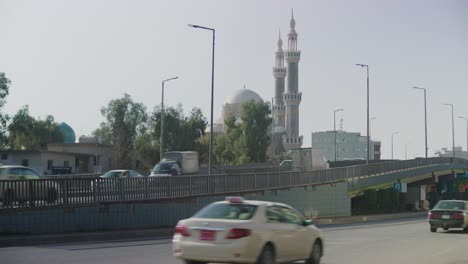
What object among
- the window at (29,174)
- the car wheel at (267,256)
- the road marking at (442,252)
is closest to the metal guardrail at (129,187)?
the window at (29,174)

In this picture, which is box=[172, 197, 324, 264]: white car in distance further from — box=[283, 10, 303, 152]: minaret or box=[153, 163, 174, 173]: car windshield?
box=[283, 10, 303, 152]: minaret

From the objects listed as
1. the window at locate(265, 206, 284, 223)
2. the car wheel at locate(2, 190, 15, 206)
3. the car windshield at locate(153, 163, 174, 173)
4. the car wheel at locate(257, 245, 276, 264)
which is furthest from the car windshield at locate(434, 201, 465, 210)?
the car windshield at locate(153, 163, 174, 173)

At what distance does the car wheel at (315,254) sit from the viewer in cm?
1534

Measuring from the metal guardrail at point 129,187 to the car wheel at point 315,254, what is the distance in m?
11.9

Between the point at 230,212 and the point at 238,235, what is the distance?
811mm

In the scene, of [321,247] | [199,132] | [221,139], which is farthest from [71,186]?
[221,139]

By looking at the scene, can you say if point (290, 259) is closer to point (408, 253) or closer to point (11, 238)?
point (408, 253)

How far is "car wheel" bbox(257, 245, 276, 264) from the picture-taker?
13.2m

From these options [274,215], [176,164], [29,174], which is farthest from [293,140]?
[274,215]

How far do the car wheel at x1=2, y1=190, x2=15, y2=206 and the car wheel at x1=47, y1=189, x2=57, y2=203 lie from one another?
4.92 ft

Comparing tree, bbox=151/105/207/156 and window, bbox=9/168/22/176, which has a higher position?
tree, bbox=151/105/207/156

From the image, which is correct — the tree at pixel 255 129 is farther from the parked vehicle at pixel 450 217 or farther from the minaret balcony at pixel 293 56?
the parked vehicle at pixel 450 217

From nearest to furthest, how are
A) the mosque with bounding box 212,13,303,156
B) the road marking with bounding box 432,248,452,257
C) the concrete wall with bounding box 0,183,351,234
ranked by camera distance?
the road marking with bounding box 432,248,452,257
the concrete wall with bounding box 0,183,351,234
the mosque with bounding box 212,13,303,156

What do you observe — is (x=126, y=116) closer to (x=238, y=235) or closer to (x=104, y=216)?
(x=104, y=216)
